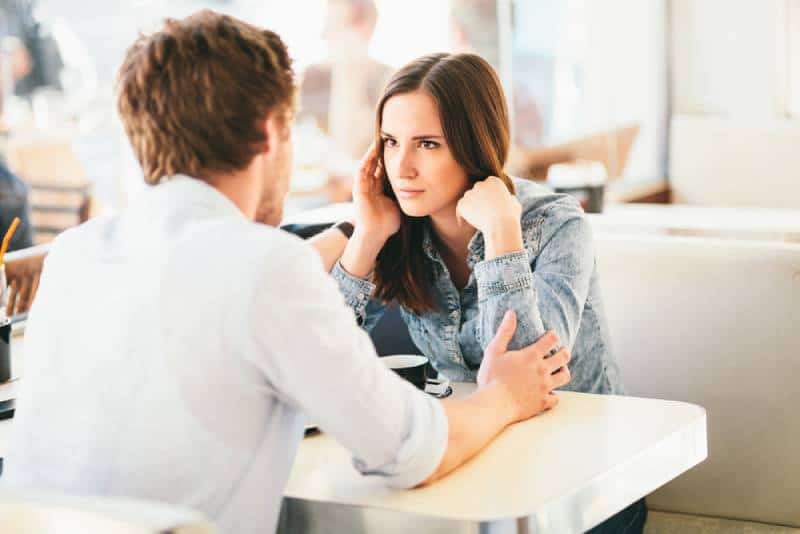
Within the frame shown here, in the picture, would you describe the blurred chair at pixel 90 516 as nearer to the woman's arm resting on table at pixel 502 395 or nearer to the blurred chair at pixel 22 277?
the woman's arm resting on table at pixel 502 395

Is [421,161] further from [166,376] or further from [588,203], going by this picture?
[588,203]

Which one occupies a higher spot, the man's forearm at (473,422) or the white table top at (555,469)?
the man's forearm at (473,422)

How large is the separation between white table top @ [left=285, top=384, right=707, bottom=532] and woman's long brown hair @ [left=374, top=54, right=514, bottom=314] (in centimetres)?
45

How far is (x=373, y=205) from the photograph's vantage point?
1903 millimetres

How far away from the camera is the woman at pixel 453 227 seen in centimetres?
176

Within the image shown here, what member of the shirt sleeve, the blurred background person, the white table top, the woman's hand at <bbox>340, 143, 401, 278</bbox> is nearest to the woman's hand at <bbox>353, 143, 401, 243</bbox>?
the woman's hand at <bbox>340, 143, 401, 278</bbox>

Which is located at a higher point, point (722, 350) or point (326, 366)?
point (326, 366)

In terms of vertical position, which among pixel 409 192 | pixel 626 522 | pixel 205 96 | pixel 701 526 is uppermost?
pixel 205 96

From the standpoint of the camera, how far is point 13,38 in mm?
6188

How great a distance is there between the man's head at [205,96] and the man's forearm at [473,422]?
38 centimetres

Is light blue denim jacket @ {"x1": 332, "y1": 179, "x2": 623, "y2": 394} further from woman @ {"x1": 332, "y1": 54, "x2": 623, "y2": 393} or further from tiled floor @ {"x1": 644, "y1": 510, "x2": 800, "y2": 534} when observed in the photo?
tiled floor @ {"x1": 644, "y1": 510, "x2": 800, "y2": 534}

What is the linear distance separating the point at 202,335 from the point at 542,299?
783 mm

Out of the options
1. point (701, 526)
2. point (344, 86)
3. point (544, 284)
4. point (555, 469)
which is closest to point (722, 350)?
point (701, 526)

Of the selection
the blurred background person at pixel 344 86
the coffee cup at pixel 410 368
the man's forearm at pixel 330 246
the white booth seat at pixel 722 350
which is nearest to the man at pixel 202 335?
the coffee cup at pixel 410 368
